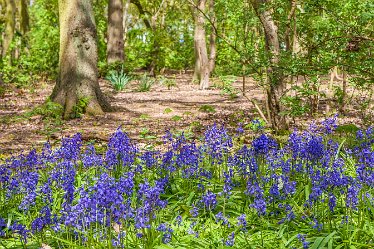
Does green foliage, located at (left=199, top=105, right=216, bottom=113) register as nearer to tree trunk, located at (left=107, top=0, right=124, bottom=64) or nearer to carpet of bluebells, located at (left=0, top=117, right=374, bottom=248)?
carpet of bluebells, located at (left=0, top=117, right=374, bottom=248)

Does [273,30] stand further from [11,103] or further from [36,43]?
[36,43]

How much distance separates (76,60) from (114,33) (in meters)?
10.1

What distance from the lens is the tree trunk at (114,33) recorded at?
1959 centimetres

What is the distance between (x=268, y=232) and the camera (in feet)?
11.4

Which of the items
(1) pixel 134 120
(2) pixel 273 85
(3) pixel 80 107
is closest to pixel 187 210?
(2) pixel 273 85

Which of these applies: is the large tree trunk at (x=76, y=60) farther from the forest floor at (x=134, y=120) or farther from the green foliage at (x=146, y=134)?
the green foliage at (x=146, y=134)

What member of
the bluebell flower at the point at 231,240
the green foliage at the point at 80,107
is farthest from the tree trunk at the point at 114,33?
the bluebell flower at the point at 231,240

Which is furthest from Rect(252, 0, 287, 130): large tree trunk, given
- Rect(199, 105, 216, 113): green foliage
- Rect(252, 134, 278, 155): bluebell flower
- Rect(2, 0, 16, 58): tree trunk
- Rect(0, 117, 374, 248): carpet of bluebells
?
Rect(2, 0, 16, 58): tree trunk

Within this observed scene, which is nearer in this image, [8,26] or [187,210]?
[187,210]

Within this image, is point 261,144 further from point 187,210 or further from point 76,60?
point 76,60

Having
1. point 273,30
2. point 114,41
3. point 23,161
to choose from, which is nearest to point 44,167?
point 23,161

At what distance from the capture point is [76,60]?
32.5 feet

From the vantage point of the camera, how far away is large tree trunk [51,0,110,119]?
9828 millimetres

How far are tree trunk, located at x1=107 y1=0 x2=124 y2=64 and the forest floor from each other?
554 centimetres
